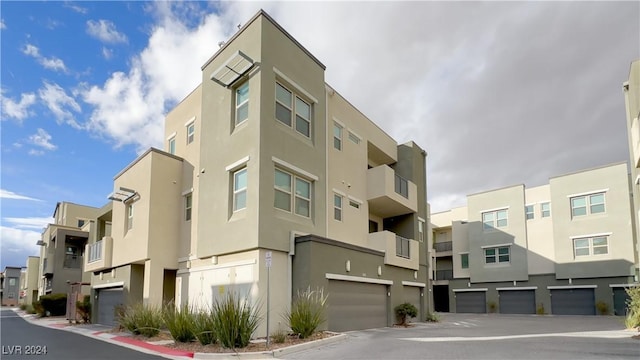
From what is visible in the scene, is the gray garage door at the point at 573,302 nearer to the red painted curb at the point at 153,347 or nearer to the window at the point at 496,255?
the window at the point at 496,255

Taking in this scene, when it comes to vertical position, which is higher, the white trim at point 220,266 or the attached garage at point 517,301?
the white trim at point 220,266

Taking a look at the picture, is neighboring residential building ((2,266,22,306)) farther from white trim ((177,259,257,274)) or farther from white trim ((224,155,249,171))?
white trim ((224,155,249,171))

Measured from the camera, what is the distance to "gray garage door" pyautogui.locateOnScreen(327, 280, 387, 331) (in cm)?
1623

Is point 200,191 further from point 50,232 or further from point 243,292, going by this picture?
point 50,232

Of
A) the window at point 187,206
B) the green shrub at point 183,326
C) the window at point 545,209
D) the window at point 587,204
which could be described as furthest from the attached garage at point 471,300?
the green shrub at point 183,326

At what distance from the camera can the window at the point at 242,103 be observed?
Result: 648 inches

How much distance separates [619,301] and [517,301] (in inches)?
286

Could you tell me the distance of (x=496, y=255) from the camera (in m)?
38.7

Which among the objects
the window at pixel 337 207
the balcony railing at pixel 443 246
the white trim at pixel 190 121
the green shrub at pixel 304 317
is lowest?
the green shrub at pixel 304 317

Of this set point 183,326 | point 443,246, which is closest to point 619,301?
point 443,246

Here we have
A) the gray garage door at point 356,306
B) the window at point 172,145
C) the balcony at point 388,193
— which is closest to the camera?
the gray garage door at point 356,306

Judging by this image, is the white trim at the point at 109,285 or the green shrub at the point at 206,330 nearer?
the green shrub at the point at 206,330

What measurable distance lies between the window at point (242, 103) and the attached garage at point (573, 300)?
29.4 meters

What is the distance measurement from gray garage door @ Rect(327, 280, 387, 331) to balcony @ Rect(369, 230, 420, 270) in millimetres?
1596
